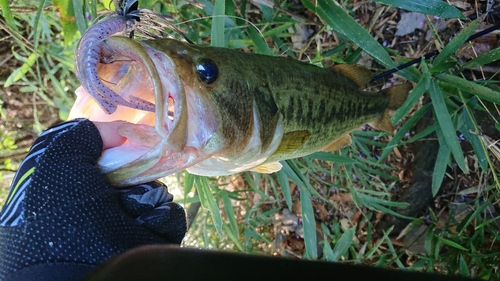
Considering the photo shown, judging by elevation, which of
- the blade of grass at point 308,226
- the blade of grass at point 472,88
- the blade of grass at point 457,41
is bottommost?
the blade of grass at point 308,226

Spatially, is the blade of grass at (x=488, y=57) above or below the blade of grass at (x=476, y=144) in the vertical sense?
above

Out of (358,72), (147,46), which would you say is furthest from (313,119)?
(147,46)

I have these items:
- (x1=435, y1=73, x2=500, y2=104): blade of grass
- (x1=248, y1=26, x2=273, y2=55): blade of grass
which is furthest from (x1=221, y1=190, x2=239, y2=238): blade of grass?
(x1=435, y1=73, x2=500, y2=104): blade of grass

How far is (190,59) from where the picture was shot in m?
1.10

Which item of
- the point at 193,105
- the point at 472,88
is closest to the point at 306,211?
the point at 472,88

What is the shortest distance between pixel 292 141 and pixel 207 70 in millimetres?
426

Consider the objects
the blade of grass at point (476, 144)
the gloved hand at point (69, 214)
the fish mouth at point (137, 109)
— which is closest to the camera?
the gloved hand at point (69, 214)

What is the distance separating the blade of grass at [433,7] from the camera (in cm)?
137

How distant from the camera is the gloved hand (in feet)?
2.91

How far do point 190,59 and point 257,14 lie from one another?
204 cm

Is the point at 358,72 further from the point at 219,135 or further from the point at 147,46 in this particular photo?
the point at 147,46

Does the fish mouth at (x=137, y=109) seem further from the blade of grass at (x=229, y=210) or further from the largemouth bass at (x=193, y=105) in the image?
the blade of grass at (x=229, y=210)

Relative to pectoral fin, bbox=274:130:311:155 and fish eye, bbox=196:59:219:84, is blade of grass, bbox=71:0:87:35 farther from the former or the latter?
pectoral fin, bbox=274:130:311:155

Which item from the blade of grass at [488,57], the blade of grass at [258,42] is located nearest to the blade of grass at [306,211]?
the blade of grass at [258,42]
